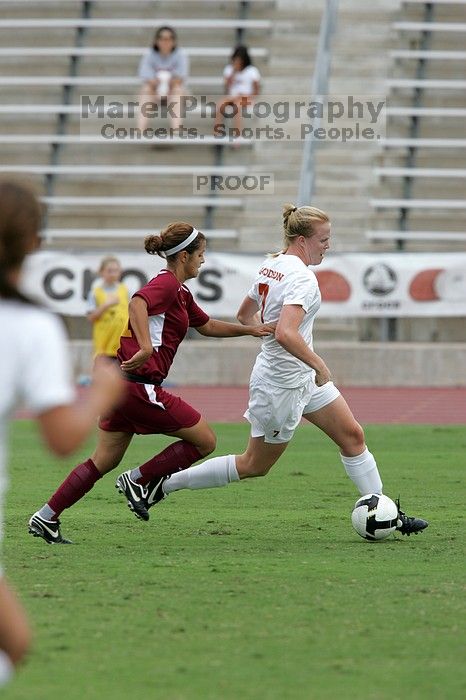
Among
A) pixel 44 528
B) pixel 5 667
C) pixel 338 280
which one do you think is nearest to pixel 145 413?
pixel 44 528

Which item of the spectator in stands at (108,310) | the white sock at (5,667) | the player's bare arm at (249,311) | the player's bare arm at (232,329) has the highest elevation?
the player's bare arm at (249,311)

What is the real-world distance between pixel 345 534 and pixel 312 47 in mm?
18555

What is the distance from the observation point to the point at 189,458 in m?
8.05

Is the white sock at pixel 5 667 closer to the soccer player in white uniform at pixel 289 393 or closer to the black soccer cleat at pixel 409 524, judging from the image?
the soccer player in white uniform at pixel 289 393

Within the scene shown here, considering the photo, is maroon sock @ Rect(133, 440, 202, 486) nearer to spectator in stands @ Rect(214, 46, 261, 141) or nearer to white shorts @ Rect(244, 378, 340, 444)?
white shorts @ Rect(244, 378, 340, 444)

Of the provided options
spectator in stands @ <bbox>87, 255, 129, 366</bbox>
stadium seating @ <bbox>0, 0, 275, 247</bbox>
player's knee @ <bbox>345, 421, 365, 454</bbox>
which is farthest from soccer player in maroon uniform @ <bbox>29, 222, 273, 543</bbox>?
stadium seating @ <bbox>0, 0, 275, 247</bbox>

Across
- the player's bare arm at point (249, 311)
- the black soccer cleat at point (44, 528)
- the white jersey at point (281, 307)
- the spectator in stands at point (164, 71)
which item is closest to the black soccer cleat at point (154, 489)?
the black soccer cleat at point (44, 528)

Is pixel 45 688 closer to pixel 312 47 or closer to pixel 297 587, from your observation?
pixel 297 587

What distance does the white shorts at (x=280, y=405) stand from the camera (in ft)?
Answer: 25.6

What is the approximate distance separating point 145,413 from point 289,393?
0.81 meters

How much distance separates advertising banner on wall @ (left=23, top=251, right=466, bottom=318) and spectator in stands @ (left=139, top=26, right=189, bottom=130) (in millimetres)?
4956

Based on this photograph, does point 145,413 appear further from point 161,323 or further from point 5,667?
point 5,667

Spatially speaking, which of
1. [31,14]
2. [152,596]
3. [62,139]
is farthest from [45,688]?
[31,14]

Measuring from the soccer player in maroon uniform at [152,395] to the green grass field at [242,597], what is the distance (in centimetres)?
34
